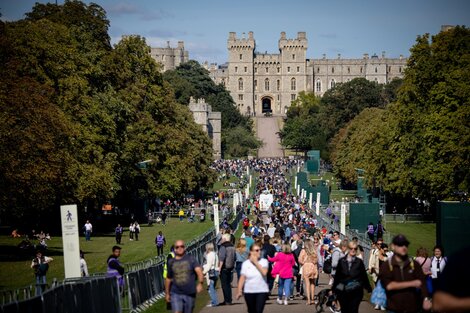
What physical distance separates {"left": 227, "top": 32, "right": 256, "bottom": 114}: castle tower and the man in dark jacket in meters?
181

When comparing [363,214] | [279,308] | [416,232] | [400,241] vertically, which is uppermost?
[400,241]

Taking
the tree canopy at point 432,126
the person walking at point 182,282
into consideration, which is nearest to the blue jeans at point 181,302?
the person walking at point 182,282

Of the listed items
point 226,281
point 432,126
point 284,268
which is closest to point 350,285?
point 284,268

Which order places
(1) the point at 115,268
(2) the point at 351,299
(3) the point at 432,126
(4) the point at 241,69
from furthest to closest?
(4) the point at 241,69, (3) the point at 432,126, (1) the point at 115,268, (2) the point at 351,299

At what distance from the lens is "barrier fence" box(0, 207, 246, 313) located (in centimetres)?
1211

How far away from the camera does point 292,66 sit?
195 m

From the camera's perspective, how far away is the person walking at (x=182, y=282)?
41.8ft

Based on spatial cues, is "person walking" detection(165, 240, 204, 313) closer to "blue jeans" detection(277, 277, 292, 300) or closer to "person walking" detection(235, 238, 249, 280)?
"person walking" detection(235, 238, 249, 280)

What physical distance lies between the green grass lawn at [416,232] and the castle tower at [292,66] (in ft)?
462

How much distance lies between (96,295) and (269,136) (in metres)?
147

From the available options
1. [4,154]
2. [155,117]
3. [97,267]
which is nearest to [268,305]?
[97,267]

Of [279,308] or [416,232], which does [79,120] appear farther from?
[279,308]

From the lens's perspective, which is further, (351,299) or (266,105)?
(266,105)

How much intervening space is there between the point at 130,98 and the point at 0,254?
23.3 m
